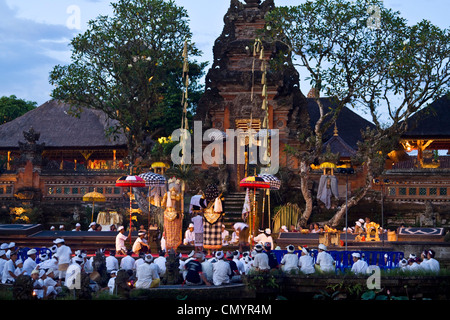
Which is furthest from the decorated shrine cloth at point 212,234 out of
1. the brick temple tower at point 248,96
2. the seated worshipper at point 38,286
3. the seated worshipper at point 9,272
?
the brick temple tower at point 248,96

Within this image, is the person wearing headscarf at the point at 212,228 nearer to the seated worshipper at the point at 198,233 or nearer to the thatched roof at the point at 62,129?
the seated worshipper at the point at 198,233

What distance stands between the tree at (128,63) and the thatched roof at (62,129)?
3.48m

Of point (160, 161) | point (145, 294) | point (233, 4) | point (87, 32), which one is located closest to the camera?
point (145, 294)

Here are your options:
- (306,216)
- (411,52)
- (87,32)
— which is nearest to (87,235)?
(306,216)

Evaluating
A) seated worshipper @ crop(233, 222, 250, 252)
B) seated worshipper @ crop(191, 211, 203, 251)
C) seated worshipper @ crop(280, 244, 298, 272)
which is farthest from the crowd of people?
seated worshipper @ crop(233, 222, 250, 252)

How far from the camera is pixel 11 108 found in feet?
172

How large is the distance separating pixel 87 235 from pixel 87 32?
1193cm

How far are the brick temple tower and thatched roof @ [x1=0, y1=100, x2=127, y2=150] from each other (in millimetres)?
5580

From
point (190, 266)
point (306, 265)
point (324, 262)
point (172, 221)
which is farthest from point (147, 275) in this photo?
point (172, 221)

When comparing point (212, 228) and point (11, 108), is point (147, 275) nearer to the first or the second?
point (212, 228)

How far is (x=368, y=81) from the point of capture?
3191 cm

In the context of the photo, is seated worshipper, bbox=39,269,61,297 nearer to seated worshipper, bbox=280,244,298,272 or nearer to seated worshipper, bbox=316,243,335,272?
seated worshipper, bbox=280,244,298,272
